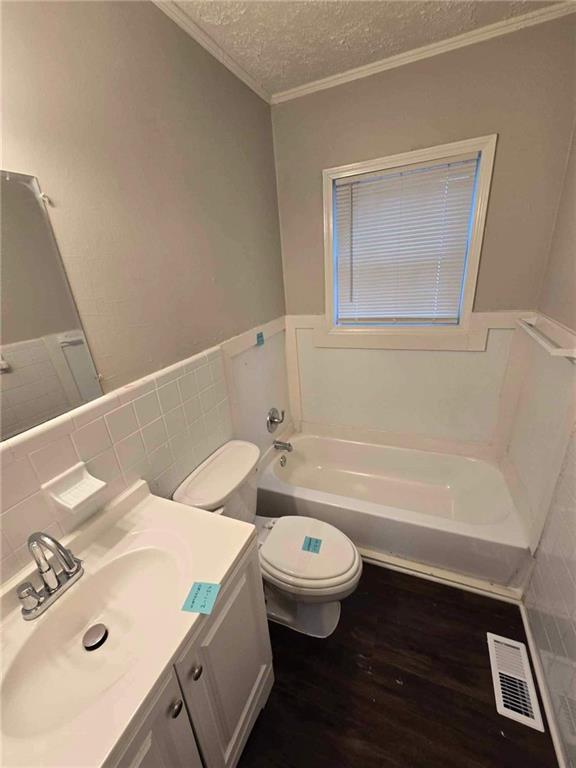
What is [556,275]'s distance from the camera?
1.38 metres

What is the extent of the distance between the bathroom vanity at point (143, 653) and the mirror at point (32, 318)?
378 millimetres

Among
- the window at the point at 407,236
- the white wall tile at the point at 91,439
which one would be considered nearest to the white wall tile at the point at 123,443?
the white wall tile at the point at 91,439

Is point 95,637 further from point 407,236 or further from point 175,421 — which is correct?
point 407,236

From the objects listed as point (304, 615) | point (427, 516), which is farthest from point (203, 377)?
point (427, 516)

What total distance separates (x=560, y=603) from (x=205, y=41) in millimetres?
2451

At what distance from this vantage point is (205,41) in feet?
3.97

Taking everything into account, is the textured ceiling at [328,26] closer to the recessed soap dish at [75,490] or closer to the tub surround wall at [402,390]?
the tub surround wall at [402,390]

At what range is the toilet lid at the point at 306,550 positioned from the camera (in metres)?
1.20

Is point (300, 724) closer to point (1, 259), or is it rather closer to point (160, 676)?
point (160, 676)

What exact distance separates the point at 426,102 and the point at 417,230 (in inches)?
21.6

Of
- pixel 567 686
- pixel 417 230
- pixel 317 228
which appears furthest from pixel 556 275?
pixel 567 686

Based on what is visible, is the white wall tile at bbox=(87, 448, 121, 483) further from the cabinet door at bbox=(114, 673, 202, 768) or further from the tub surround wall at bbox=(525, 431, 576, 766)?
the tub surround wall at bbox=(525, 431, 576, 766)

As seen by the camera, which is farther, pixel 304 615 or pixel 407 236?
pixel 407 236

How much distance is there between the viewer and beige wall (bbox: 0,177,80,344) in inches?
28.0
